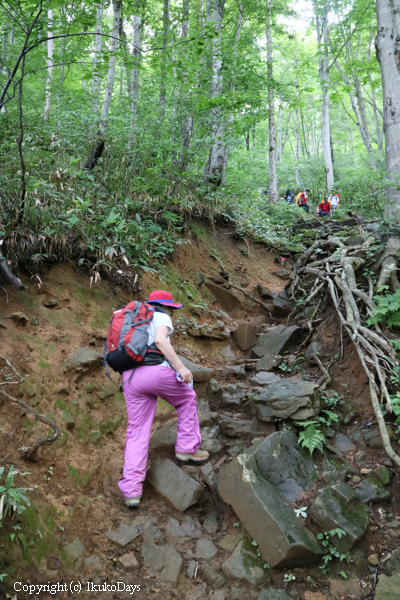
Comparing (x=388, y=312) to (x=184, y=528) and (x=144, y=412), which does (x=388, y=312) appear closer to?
(x=144, y=412)

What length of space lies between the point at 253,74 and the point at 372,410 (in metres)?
8.44

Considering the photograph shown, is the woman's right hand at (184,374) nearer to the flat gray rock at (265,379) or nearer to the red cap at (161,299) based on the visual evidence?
the red cap at (161,299)

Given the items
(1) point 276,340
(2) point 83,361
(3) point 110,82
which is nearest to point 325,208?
(3) point 110,82

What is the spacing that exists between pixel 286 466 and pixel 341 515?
1.99 feet

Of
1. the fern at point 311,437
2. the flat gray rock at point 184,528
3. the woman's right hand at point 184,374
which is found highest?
the woman's right hand at point 184,374

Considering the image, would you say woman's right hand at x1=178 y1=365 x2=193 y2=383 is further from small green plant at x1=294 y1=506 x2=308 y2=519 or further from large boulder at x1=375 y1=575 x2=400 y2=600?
large boulder at x1=375 y1=575 x2=400 y2=600

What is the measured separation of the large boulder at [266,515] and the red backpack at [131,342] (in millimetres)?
1252

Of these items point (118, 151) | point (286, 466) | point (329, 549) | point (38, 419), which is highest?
point (118, 151)

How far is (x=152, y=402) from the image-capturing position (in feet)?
12.0

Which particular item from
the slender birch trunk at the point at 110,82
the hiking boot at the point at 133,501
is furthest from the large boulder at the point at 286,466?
the slender birch trunk at the point at 110,82

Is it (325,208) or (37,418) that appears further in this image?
(325,208)

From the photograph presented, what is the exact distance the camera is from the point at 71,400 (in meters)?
3.96

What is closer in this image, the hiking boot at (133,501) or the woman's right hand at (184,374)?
the hiking boot at (133,501)

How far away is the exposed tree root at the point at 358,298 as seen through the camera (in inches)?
155
